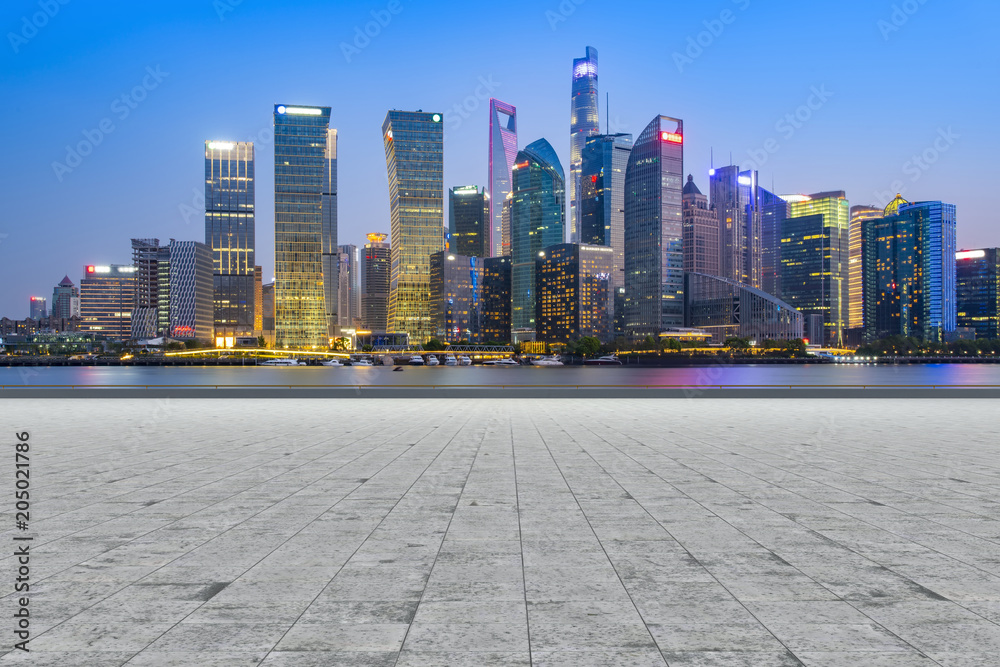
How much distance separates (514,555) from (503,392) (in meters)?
33.7

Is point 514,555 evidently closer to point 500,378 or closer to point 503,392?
point 503,392

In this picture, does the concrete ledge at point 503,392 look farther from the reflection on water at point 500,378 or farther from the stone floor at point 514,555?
the reflection on water at point 500,378

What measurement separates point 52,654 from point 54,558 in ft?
9.63

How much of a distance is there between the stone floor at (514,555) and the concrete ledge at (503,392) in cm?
2103

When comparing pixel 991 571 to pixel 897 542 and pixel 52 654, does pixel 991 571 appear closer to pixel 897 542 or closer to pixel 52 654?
pixel 897 542

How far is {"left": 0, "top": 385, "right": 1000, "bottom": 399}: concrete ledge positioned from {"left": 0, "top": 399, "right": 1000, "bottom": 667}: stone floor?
21.0 meters

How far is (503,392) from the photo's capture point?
41.3 meters

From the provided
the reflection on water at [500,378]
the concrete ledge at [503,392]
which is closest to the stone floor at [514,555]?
the concrete ledge at [503,392]

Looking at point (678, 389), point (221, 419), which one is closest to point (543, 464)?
point (221, 419)

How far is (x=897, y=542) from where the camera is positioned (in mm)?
8109

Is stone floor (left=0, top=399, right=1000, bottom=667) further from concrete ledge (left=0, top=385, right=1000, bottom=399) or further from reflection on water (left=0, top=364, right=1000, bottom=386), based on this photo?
reflection on water (left=0, top=364, right=1000, bottom=386)

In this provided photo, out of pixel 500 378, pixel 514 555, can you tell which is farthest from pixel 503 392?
pixel 500 378

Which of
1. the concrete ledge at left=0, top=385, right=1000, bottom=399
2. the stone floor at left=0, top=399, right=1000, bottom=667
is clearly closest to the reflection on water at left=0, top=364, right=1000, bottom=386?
the concrete ledge at left=0, top=385, right=1000, bottom=399

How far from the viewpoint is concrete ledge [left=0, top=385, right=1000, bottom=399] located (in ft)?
122
